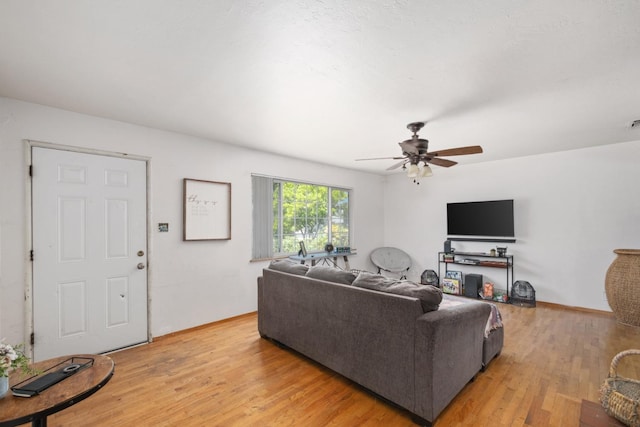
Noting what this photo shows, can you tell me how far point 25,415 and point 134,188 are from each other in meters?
2.45

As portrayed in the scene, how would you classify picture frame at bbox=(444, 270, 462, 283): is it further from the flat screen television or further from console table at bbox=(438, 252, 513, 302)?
the flat screen television

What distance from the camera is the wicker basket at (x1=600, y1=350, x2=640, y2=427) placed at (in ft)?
3.77

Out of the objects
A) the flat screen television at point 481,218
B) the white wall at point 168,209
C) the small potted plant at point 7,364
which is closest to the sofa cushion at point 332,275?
the white wall at point 168,209

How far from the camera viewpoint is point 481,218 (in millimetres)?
5215

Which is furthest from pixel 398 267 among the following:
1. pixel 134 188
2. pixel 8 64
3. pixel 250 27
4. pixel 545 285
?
pixel 8 64

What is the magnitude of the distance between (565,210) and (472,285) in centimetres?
185

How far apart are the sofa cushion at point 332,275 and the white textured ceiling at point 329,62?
1577 mm

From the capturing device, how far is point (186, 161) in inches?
143

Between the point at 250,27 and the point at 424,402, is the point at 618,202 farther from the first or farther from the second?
the point at 250,27

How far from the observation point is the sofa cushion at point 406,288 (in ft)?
6.48

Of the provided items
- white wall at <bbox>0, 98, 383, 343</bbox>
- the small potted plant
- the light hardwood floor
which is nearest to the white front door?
white wall at <bbox>0, 98, 383, 343</bbox>

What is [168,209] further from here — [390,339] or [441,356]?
[441,356]

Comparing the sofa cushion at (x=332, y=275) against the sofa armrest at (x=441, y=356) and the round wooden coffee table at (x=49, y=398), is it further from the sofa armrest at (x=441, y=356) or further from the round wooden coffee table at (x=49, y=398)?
the round wooden coffee table at (x=49, y=398)

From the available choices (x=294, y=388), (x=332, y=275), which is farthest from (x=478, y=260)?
(x=294, y=388)
